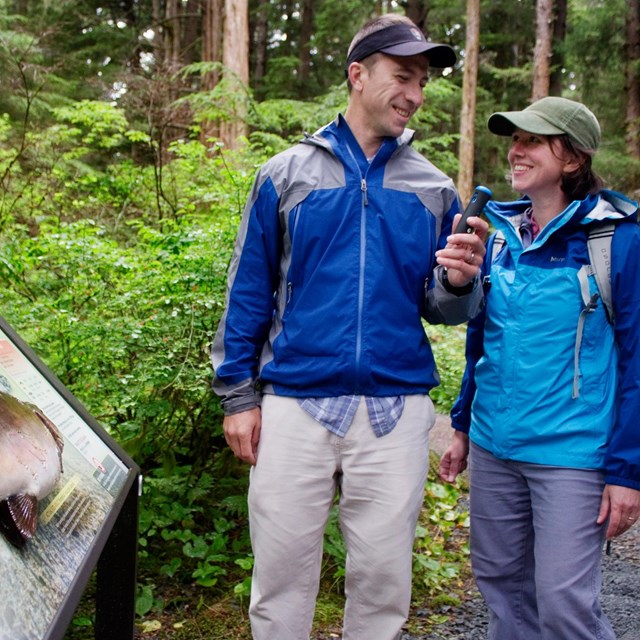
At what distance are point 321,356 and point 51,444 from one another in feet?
2.98

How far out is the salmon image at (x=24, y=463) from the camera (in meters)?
1.55

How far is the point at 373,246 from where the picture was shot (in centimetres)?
247

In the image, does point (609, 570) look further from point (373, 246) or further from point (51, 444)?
point (51, 444)

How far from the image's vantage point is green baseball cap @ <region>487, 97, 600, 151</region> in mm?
2488

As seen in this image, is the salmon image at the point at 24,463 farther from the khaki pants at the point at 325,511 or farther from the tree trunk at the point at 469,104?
the tree trunk at the point at 469,104

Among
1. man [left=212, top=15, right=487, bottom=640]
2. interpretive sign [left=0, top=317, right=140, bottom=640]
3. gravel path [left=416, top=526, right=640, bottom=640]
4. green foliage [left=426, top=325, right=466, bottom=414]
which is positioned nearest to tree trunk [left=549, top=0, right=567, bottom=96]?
green foliage [left=426, top=325, right=466, bottom=414]

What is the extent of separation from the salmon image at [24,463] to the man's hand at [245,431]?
0.66m

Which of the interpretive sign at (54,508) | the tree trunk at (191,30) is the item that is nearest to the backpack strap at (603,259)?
the interpretive sign at (54,508)

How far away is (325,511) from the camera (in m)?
2.52

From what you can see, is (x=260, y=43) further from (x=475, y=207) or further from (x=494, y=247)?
(x=475, y=207)

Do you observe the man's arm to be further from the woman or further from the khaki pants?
the khaki pants

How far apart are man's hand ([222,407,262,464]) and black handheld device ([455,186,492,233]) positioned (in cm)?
93

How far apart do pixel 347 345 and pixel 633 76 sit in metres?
18.6

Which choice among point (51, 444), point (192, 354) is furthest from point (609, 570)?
point (51, 444)
